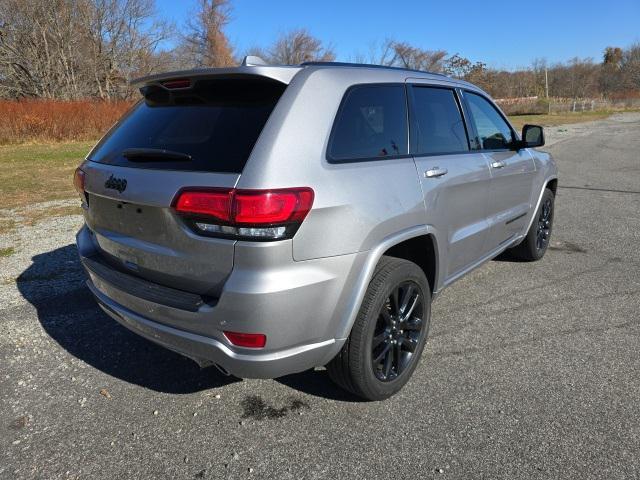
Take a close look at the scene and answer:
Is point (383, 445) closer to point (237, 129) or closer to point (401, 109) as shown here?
point (237, 129)

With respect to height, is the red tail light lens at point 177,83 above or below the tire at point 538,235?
above

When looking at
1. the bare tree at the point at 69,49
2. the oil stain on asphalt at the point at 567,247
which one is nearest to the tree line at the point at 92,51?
the bare tree at the point at 69,49

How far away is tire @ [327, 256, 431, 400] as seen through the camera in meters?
2.51

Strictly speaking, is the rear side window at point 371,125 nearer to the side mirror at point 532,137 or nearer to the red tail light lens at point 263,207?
the red tail light lens at point 263,207

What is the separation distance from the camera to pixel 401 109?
9.71ft

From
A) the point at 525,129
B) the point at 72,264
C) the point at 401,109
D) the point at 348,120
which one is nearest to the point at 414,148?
the point at 401,109

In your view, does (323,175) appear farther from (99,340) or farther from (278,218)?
(99,340)

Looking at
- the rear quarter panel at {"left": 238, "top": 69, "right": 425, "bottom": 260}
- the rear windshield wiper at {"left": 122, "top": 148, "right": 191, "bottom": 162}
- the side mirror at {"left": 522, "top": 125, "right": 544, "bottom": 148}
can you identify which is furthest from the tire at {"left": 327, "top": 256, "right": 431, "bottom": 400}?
the side mirror at {"left": 522, "top": 125, "right": 544, "bottom": 148}

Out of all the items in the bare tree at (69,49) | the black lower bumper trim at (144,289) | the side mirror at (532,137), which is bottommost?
the black lower bumper trim at (144,289)

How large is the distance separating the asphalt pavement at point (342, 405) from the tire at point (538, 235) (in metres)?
0.83

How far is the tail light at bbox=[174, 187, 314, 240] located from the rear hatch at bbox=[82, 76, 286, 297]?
1.9 inches

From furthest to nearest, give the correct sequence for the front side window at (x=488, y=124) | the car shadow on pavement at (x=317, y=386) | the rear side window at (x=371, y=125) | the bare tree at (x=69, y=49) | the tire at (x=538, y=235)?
1. the bare tree at (x=69, y=49)
2. the tire at (x=538, y=235)
3. the front side window at (x=488, y=124)
4. the car shadow on pavement at (x=317, y=386)
5. the rear side window at (x=371, y=125)

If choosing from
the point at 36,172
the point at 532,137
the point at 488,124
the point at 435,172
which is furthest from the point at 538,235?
the point at 36,172

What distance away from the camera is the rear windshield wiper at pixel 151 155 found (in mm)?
2330
